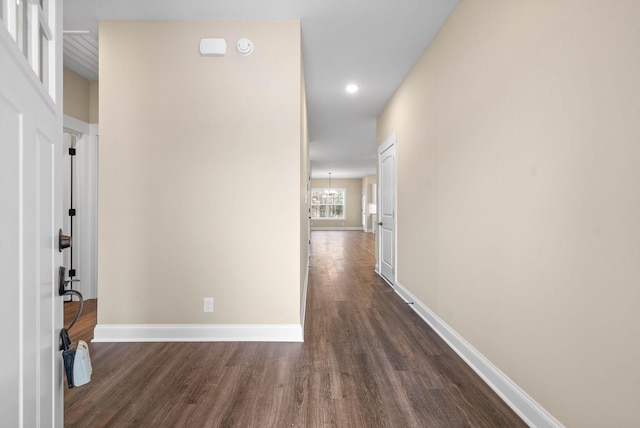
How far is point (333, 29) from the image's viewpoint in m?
2.72

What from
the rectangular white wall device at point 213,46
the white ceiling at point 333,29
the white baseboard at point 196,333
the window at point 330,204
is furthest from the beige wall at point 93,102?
the window at point 330,204

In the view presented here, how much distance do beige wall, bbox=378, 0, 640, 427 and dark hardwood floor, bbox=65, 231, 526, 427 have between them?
12.8 inches

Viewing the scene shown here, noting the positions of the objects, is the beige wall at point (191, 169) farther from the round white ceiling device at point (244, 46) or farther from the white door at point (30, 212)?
the white door at point (30, 212)

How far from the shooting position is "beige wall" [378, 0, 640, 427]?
1.13 metres

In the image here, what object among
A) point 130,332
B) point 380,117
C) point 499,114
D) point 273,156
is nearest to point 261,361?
point 130,332

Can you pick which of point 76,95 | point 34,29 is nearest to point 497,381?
point 34,29

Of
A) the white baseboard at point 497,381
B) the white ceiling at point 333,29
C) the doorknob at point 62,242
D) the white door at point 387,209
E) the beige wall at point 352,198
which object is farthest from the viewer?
the beige wall at point 352,198

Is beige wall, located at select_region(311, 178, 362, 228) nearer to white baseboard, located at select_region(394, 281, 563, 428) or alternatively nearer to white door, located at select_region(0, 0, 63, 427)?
white baseboard, located at select_region(394, 281, 563, 428)

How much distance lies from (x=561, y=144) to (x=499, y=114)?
0.54 meters

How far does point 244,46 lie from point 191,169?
3.56 feet

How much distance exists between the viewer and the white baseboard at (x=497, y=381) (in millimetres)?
1511

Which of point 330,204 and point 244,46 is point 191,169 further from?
point 330,204

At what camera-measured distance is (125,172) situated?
255cm

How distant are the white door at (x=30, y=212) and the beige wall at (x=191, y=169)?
5.08 feet
